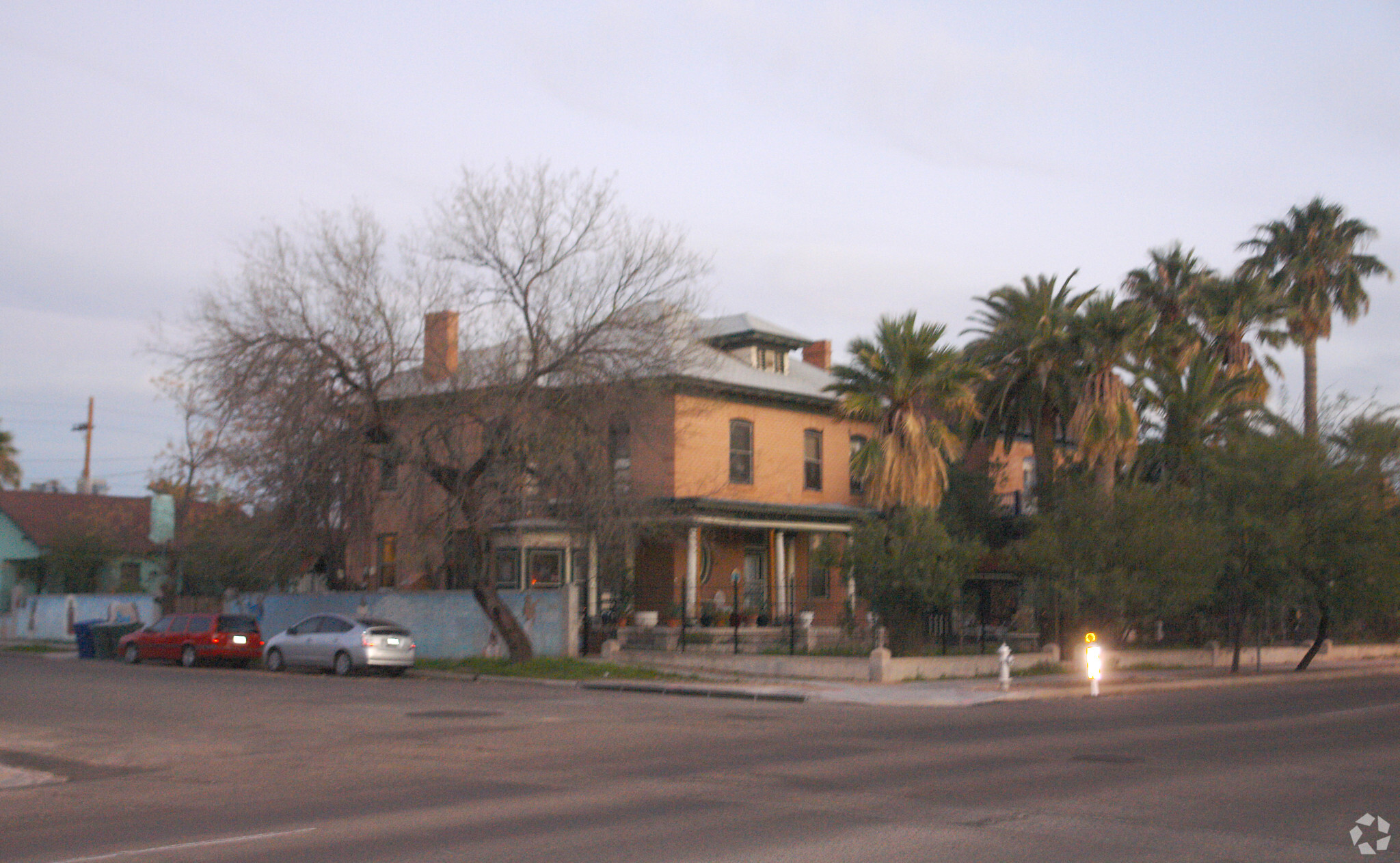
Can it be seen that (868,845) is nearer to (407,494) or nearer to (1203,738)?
(1203,738)

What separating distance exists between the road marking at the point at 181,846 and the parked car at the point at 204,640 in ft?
79.4

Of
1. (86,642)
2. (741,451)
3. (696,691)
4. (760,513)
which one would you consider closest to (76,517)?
(86,642)

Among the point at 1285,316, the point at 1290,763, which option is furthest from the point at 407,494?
the point at 1285,316

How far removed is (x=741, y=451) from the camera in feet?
121

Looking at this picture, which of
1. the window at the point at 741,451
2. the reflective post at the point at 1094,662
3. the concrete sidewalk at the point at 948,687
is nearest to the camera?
the concrete sidewalk at the point at 948,687

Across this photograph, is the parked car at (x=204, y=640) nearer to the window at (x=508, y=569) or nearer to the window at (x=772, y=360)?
the window at (x=508, y=569)

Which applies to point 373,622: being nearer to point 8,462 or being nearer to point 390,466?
point 390,466

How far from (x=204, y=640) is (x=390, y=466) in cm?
830

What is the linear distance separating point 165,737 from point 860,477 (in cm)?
1968

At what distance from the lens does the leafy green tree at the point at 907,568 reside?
2770cm

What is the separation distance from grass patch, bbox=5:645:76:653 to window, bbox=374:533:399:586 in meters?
10.6

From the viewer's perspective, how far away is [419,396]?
27.5 m

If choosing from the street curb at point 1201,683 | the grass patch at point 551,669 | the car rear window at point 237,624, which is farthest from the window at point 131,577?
the street curb at point 1201,683

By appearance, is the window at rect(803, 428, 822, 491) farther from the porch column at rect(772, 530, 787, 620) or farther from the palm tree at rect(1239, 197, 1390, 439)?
the palm tree at rect(1239, 197, 1390, 439)
